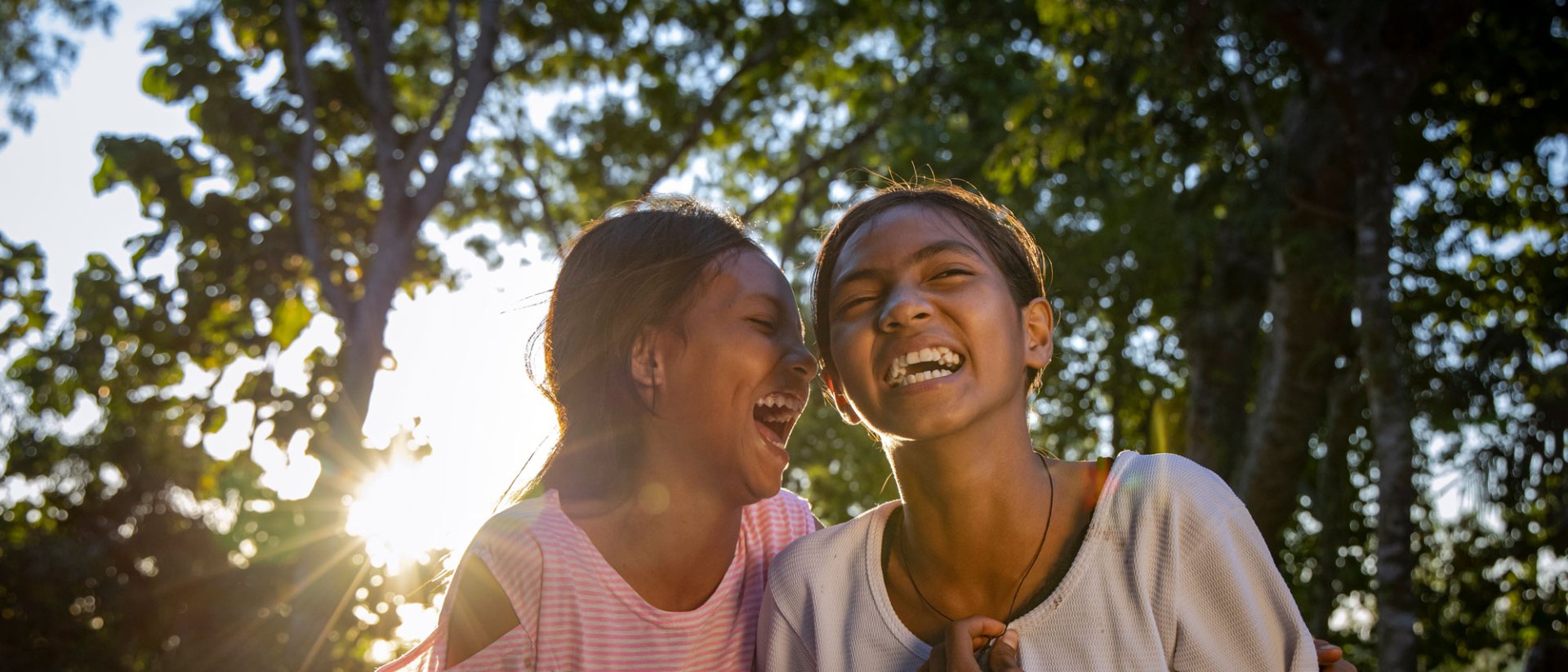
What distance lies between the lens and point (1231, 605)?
2.36 metres

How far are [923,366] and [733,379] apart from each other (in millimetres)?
645

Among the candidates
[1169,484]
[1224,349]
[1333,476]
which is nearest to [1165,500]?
[1169,484]

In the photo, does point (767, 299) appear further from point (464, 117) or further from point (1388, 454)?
point (464, 117)

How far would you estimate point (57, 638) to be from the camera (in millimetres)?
10195

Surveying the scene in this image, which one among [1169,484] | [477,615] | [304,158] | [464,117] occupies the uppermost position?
[464,117]

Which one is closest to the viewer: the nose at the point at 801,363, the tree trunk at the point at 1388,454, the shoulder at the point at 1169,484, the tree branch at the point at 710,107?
the shoulder at the point at 1169,484

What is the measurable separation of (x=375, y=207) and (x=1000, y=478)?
29.7ft

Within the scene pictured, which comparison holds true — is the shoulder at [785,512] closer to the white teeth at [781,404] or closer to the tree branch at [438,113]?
the white teeth at [781,404]

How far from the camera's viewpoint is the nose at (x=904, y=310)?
2576mm

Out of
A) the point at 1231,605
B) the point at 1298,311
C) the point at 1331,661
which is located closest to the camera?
the point at 1231,605

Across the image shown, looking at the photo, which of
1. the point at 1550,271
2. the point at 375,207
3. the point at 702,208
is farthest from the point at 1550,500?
the point at 375,207

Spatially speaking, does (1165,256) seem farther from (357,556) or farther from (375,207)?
(357,556)

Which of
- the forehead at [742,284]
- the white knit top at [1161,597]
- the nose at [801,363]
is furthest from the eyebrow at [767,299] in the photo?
the white knit top at [1161,597]

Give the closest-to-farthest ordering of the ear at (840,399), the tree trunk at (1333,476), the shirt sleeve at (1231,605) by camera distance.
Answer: the shirt sleeve at (1231,605), the ear at (840,399), the tree trunk at (1333,476)
